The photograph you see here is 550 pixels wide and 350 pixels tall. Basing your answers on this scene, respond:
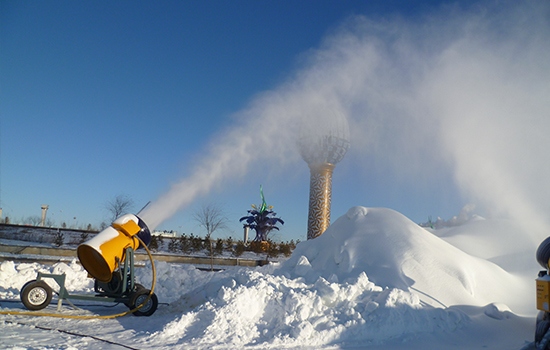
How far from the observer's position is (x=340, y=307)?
18.1 feet

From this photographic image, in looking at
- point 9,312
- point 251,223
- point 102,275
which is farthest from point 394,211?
point 251,223

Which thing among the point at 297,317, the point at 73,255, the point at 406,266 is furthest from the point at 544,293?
the point at 73,255

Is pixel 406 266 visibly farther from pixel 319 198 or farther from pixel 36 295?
pixel 319 198

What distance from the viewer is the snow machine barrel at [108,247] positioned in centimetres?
591

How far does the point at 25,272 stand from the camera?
784cm

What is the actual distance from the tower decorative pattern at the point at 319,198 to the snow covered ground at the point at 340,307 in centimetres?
1018

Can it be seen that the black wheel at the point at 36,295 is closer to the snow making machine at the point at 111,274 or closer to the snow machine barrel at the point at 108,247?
the snow making machine at the point at 111,274

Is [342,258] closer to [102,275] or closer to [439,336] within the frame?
[439,336]

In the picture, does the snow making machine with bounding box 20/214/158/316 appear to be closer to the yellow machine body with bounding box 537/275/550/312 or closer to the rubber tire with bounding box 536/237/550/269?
the yellow machine body with bounding box 537/275/550/312

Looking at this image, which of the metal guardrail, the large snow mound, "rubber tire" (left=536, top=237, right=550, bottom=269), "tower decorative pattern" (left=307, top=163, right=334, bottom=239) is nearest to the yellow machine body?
"rubber tire" (left=536, top=237, right=550, bottom=269)

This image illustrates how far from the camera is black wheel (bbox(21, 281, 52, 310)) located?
226 inches

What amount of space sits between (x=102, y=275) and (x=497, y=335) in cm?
665

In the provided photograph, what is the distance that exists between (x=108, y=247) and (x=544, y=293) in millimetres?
6511

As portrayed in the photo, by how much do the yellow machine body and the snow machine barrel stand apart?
629 cm
